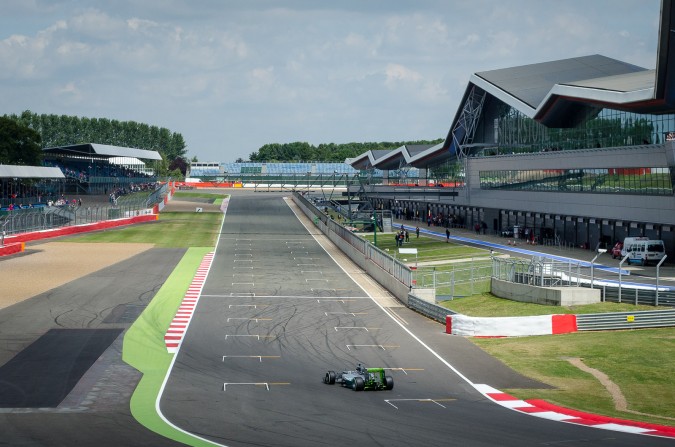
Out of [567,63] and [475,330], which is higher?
[567,63]

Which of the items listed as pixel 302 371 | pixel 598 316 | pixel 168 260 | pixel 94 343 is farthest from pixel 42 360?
pixel 168 260

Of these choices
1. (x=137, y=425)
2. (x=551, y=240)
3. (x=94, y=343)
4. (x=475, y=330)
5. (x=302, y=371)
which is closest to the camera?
(x=137, y=425)

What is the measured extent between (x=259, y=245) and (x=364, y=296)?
33.8 m

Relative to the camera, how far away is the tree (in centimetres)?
14862

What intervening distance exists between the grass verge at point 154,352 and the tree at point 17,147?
9433cm

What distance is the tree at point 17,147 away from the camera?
14862cm

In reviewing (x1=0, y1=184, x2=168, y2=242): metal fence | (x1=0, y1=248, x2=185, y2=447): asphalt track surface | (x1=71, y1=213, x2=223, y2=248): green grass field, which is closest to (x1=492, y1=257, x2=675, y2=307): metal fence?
(x1=0, y1=248, x2=185, y2=447): asphalt track surface

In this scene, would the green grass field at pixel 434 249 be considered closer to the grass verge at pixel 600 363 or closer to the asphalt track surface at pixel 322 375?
the asphalt track surface at pixel 322 375

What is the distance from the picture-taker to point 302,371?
1299 inches

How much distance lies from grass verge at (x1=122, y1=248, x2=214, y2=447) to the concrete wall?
1822 centimetres

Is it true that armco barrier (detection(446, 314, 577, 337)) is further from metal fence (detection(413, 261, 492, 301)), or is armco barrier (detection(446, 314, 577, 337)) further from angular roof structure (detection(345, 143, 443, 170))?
angular roof structure (detection(345, 143, 443, 170))

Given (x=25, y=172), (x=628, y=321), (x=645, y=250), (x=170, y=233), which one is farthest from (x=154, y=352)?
(x=25, y=172)

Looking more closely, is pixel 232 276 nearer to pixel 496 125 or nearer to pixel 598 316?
pixel 598 316

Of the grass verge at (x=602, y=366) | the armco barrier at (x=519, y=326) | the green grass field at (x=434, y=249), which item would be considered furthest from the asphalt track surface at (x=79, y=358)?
the green grass field at (x=434, y=249)
